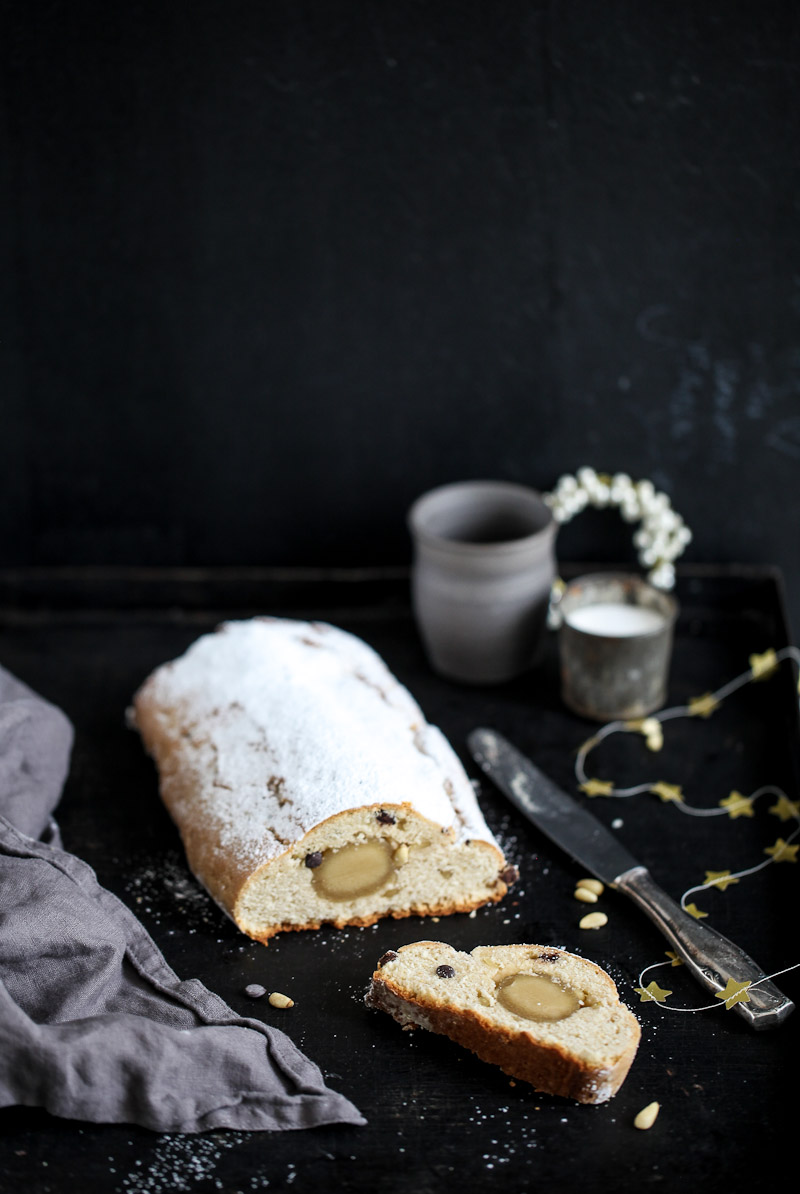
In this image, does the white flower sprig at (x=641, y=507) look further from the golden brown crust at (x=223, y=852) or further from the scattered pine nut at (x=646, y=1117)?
the scattered pine nut at (x=646, y=1117)

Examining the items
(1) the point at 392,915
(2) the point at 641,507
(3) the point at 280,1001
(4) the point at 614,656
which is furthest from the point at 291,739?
(2) the point at 641,507

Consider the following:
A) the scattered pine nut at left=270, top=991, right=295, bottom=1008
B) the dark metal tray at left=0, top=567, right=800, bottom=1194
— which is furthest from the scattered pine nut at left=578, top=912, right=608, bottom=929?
the scattered pine nut at left=270, top=991, right=295, bottom=1008

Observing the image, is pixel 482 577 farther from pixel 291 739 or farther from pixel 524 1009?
pixel 524 1009

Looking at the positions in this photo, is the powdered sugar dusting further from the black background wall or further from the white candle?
the black background wall

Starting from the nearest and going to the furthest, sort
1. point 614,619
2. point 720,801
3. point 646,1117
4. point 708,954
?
point 646,1117, point 708,954, point 720,801, point 614,619

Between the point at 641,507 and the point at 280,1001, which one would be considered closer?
the point at 280,1001

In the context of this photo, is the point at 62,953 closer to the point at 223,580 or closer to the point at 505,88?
the point at 223,580
